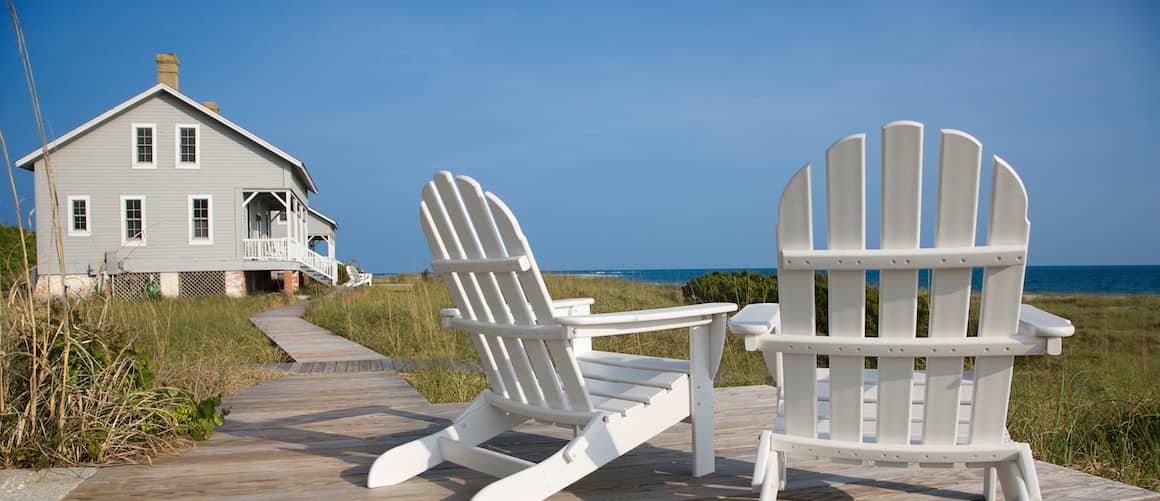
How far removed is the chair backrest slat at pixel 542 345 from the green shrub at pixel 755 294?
523cm

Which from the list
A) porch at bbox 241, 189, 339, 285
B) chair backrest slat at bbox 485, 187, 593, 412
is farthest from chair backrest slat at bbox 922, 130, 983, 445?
porch at bbox 241, 189, 339, 285

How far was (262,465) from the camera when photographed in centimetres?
293

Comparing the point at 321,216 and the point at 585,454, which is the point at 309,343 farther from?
the point at 321,216

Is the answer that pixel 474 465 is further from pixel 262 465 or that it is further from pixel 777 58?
pixel 777 58

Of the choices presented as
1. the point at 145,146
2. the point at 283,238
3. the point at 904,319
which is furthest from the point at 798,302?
the point at 145,146

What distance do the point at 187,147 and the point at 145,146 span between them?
0.93 m

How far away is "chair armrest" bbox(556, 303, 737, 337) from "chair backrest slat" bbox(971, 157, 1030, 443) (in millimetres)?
834

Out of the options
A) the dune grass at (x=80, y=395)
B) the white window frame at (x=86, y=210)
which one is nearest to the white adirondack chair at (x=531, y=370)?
the dune grass at (x=80, y=395)

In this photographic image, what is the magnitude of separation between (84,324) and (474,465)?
6.41 ft

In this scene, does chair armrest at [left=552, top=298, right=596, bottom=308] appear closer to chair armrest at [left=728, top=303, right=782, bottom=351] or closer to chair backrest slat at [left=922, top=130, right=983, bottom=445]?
chair armrest at [left=728, top=303, right=782, bottom=351]

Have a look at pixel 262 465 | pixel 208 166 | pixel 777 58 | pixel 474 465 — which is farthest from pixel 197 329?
pixel 777 58

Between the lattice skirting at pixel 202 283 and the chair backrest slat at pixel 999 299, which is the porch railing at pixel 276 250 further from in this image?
the chair backrest slat at pixel 999 299

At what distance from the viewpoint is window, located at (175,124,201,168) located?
57.8 ft

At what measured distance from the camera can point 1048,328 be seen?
1.65 m
